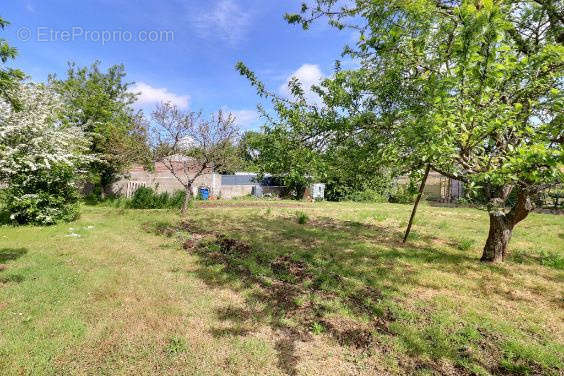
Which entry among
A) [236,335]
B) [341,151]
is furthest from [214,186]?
[236,335]

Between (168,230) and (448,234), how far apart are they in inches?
402

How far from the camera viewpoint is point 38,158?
Result: 23.7 ft

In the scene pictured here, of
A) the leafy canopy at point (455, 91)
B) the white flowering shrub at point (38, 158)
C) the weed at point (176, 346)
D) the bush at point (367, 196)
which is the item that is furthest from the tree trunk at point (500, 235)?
the bush at point (367, 196)

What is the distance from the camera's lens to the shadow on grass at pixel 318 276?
15.6 ft

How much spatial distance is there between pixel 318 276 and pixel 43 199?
1081 centimetres

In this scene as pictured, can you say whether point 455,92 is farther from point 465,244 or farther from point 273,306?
point 465,244

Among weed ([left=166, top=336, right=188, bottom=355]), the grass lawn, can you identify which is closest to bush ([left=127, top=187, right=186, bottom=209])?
the grass lawn

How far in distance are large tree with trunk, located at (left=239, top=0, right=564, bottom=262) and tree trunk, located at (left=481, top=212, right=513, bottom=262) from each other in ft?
2.05

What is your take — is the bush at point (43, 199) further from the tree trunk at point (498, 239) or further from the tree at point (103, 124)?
the tree trunk at point (498, 239)

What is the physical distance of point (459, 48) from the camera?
4.02 m

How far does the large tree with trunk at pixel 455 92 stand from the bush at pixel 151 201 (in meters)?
13.1

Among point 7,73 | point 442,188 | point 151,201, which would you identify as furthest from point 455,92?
point 442,188

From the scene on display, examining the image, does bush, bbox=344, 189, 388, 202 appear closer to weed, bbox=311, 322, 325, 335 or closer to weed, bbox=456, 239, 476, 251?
weed, bbox=456, 239, 476, 251

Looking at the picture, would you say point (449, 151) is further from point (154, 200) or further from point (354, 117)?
point (154, 200)
